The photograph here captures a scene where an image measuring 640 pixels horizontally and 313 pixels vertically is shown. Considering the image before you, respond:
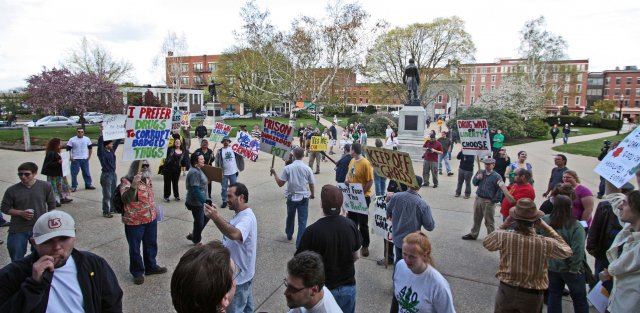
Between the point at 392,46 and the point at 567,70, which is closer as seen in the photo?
the point at 392,46

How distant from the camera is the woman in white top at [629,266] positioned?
290cm

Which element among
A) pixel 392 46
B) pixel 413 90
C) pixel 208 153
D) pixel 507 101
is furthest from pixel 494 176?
pixel 392 46

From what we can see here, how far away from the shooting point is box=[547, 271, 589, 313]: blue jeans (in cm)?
386

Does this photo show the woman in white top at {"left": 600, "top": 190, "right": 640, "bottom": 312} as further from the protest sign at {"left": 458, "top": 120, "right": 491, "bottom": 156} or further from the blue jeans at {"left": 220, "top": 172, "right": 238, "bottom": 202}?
the blue jeans at {"left": 220, "top": 172, "right": 238, "bottom": 202}

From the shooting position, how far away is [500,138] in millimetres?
13148

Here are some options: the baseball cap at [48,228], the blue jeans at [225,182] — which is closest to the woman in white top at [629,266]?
the baseball cap at [48,228]

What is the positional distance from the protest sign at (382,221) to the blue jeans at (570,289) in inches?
82.9

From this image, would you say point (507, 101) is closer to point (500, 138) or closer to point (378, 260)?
point (500, 138)

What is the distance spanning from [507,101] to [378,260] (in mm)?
35166

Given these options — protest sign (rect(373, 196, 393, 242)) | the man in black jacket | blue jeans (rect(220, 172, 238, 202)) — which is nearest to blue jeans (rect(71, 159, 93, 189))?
blue jeans (rect(220, 172, 238, 202))

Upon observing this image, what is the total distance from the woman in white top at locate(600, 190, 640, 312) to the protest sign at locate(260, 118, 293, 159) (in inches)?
230

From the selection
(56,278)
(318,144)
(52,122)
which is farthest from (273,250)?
(52,122)

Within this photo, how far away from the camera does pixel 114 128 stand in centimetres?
790

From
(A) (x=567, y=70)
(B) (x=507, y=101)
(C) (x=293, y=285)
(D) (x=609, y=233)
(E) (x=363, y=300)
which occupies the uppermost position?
(A) (x=567, y=70)
